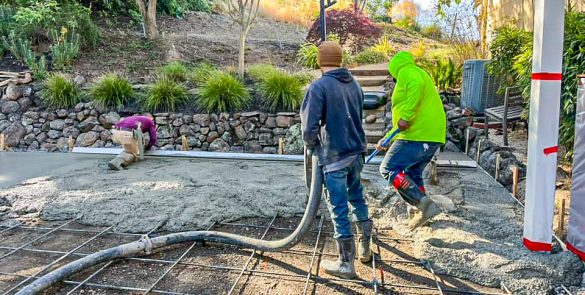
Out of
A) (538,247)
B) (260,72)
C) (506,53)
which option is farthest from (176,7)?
(538,247)

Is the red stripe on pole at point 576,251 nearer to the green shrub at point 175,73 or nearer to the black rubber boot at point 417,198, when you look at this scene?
the black rubber boot at point 417,198

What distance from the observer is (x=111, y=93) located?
7293mm

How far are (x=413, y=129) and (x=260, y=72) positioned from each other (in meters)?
5.05

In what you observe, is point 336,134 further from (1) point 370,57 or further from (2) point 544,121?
(1) point 370,57

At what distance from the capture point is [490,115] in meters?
5.41

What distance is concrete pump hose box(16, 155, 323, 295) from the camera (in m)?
2.29

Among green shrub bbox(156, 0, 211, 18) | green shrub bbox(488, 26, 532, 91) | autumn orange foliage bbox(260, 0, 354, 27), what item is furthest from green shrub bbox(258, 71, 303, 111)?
autumn orange foliage bbox(260, 0, 354, 27)

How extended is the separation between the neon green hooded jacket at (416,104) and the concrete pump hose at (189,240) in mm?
743

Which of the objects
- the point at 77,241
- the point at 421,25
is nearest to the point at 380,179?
the point at 77,241

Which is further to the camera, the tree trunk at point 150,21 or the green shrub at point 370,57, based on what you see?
the tree trunk at point 150,21

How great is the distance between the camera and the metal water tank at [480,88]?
617 cm

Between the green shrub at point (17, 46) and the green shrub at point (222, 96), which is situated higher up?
the green shrub at point (17, 46)

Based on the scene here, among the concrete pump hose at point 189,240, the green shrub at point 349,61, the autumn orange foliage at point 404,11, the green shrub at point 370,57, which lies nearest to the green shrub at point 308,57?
the green shrub at point 349,61

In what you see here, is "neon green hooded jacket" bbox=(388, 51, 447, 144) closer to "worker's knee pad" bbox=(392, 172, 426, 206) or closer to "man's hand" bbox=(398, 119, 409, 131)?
"man's hand" bbox=(398, 119, 409, 131)
